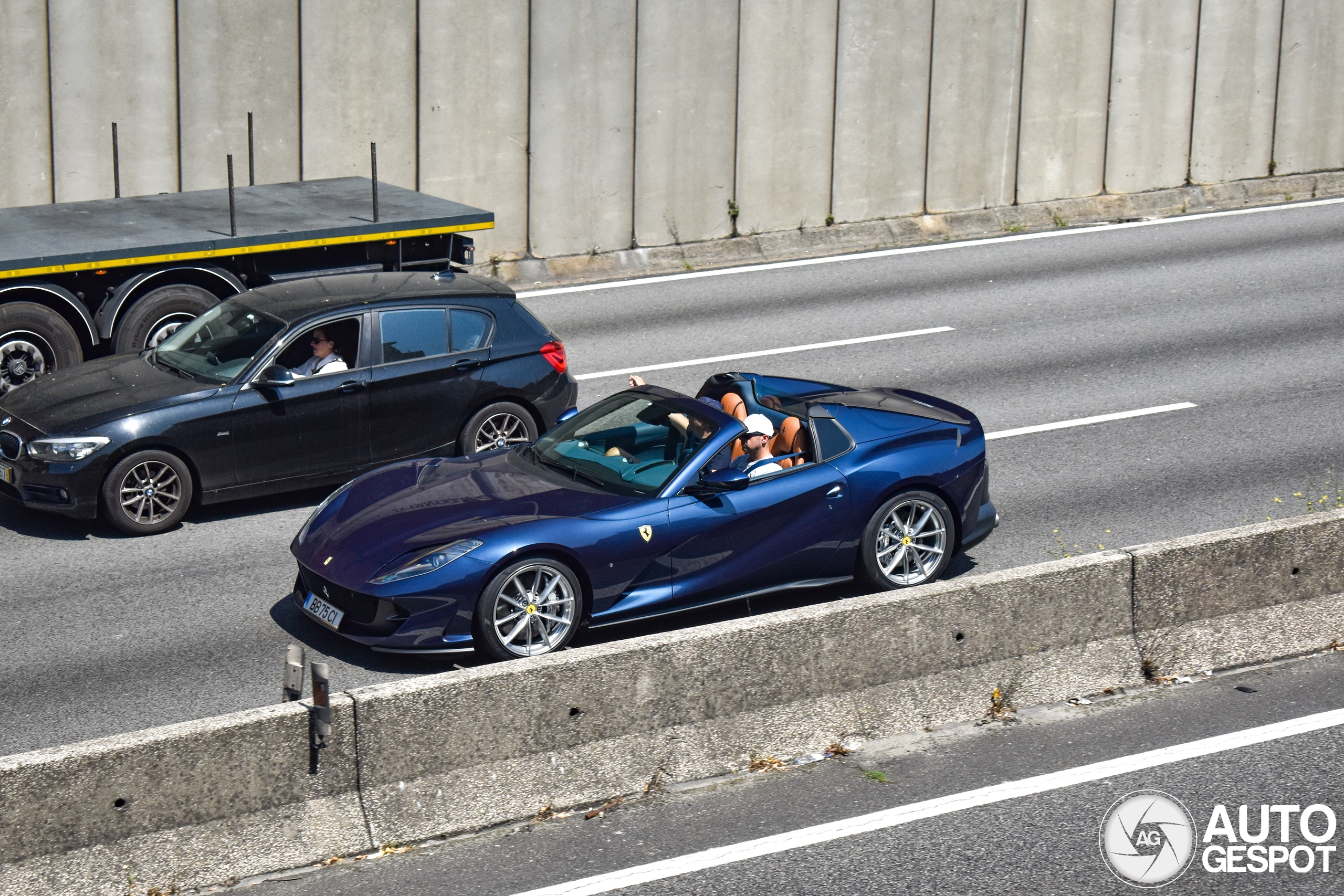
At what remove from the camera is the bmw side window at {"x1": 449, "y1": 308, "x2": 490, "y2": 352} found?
11227mm

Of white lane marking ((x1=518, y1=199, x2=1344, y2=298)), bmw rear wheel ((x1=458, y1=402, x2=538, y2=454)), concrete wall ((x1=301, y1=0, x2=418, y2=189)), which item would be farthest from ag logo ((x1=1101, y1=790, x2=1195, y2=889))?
concrete wall ((x1=301, y1=0, x2=418, y2=189))

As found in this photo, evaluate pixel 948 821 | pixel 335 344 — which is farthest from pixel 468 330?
pixel 948 821

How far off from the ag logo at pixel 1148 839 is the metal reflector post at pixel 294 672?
11.2 ft

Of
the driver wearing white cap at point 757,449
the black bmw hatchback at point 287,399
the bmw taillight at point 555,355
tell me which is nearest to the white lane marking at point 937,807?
the driver wearing white cap at point 757,449

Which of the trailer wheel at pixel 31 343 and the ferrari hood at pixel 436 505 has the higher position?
the trailer wheel at pixel 31 343

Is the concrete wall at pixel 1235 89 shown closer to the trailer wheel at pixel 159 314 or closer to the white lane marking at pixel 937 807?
the trailer wheel at pixel 159 314

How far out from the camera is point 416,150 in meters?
18.3

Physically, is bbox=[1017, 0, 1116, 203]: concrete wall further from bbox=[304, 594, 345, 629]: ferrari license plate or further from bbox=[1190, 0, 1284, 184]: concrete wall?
bbox=[304, 594, 345, 629]: ferrari license plate

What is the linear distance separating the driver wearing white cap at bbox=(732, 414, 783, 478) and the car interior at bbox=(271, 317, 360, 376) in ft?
10.7

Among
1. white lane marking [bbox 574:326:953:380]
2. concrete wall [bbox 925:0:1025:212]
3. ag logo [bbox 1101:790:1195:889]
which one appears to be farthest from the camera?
concrete wall [bbox 925:0:1025:212]

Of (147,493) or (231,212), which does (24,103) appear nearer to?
(231,212)

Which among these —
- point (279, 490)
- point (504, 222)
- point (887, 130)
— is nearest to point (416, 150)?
point (504, 222)

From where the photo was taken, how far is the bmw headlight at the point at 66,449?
9.95m

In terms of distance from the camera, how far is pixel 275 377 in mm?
10523
